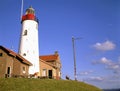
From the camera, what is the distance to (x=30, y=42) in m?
41.5

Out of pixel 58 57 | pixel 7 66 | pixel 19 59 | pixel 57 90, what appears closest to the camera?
pixel 57 90

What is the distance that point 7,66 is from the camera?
33.9m

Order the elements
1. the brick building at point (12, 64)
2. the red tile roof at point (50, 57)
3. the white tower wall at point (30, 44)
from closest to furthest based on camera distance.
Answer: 1. the brick building at point (12, 64)
2. the white tower wall at point (30, 44)
3. the red tile roof at point (50, 57)

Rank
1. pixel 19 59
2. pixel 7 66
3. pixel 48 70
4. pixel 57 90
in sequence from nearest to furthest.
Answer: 1. pixel 57 90
2. pixel 7 66
3. pixel 19 59
4. pixel 48 70

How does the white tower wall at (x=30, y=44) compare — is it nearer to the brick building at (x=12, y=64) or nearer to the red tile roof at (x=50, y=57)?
the brick building at (x=12, y=64)

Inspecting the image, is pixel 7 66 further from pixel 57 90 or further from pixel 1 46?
pixel 57 90

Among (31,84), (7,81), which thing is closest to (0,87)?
(7,81)

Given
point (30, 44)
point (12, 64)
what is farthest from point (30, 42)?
point (12, 64)

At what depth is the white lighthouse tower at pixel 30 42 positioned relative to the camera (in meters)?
41.2

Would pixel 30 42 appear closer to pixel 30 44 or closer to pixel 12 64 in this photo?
pixel 30 44

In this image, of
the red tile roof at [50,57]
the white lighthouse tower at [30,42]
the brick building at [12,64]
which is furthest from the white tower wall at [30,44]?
the red tile roof at [50,57]

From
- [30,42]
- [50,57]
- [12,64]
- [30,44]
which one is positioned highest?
[30,42]

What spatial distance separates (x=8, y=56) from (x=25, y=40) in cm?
839

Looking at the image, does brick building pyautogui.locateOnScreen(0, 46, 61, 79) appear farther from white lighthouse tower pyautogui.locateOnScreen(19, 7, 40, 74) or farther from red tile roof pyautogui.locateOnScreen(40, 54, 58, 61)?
red tile roof pyautogui.locateOnScreen(40, 54, 58, 61)
